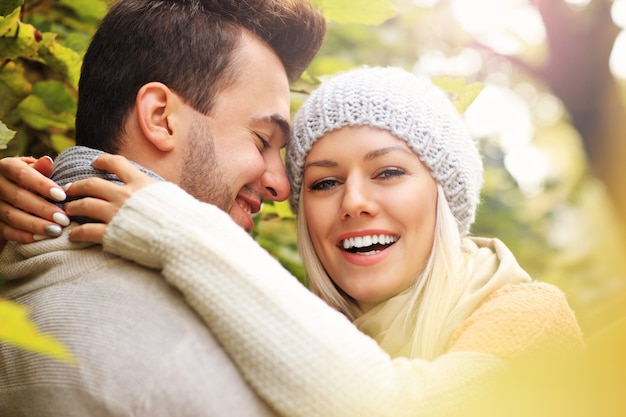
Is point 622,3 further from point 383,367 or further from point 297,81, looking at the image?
point 383,367

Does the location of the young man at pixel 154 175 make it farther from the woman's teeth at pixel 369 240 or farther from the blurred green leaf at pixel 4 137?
the woman's teeth at pixel 369 240

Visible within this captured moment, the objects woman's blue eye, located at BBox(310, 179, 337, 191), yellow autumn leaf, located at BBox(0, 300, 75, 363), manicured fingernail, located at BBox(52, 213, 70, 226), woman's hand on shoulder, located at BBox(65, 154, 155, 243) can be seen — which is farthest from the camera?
woman's blue eye, located at BBox(310, 179, 337, 191)

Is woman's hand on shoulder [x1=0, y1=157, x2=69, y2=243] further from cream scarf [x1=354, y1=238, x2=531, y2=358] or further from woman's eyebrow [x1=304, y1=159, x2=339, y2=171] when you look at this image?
cream scarf [x1=354, y1=238, x2=531, y2=358]

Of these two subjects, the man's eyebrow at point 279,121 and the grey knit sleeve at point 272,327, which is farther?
the man's eyebrow at point 279,121

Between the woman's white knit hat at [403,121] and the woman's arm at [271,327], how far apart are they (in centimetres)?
89

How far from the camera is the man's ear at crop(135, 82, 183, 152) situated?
213cm

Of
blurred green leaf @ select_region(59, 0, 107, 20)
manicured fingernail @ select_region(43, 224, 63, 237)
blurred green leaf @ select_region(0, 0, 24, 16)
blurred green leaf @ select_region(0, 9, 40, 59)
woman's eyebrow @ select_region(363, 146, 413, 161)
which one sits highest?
blurred green leaf @ select_region(0, 0, 24, 16)

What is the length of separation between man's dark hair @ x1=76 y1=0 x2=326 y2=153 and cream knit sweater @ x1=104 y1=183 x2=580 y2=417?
703 millimetres

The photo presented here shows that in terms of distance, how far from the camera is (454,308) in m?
2.12

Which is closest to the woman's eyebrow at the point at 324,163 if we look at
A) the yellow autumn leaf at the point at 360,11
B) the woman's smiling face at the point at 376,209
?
Result: the woman's smiling face at the point at 376,209

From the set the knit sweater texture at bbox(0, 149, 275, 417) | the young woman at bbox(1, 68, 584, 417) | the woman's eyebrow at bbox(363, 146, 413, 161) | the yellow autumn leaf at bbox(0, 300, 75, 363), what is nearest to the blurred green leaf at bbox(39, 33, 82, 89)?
the young woman at bbox(1, 68, 584, 417)

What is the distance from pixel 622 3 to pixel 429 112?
69.7 inches

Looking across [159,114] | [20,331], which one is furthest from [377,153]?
[20,331]

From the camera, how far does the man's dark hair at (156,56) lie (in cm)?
222
